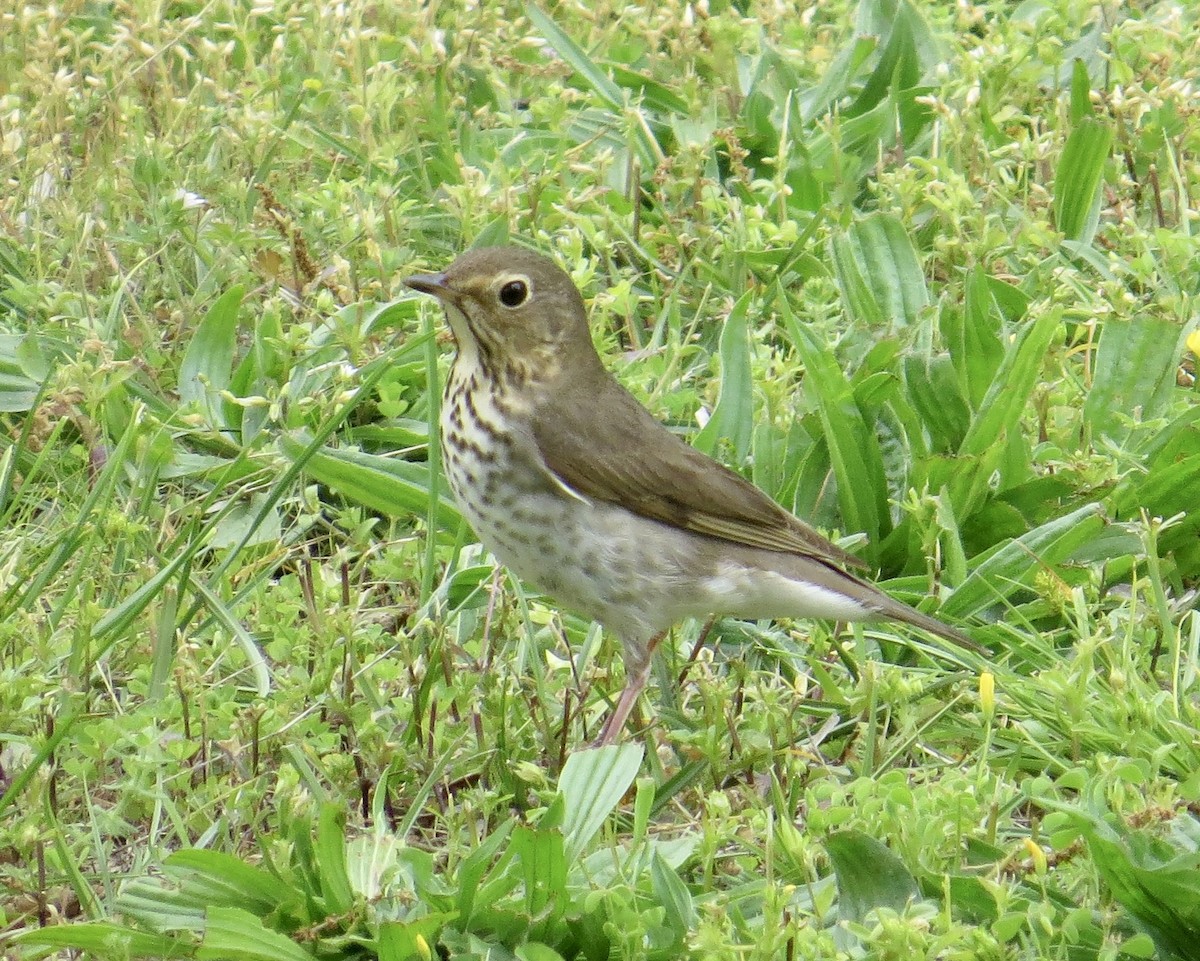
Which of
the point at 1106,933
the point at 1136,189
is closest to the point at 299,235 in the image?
the point at 1136,189

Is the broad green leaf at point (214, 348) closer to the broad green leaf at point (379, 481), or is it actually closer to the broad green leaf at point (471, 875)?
the broad green leaf at point (379, 481)

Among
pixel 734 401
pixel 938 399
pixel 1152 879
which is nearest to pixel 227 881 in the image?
pixel 1152 879

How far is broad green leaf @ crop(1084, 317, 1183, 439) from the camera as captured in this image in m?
5.32

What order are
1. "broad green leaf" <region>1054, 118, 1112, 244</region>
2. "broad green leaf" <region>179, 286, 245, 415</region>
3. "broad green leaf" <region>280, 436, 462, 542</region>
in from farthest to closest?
"broad green leaf" <region>1054, 118, 1112, 244</region>, "broad green leaf" <region>179, 286, 245, 415</region>, "broad green leaf" <region>280, 436, 462, 542</region>

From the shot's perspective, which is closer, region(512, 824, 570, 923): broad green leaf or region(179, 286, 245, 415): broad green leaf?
region(512, 824, 570, 923): broad green leaf

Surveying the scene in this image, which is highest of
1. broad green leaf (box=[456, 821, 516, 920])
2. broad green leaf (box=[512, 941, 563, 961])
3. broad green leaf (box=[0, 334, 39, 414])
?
broad green leaf (box=[0, 334, 39, 414])

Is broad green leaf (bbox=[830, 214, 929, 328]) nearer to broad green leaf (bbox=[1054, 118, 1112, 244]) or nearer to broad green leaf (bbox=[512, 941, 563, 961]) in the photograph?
broad green leaf (bbox=[1054, 118, 1112, 244])

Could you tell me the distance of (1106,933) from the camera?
11.0 ft

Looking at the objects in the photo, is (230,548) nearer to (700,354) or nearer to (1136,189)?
(700,354)

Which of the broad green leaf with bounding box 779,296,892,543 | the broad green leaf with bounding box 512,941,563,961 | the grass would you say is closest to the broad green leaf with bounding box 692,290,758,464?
the grass

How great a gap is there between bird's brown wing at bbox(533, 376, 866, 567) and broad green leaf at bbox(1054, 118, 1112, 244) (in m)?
2.09

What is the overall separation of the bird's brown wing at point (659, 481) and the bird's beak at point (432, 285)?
372 mm

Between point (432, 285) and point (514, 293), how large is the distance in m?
0.23

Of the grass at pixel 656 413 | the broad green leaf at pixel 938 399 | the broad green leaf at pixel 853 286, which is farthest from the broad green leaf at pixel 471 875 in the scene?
the broad green leaf at pixel 853 286
